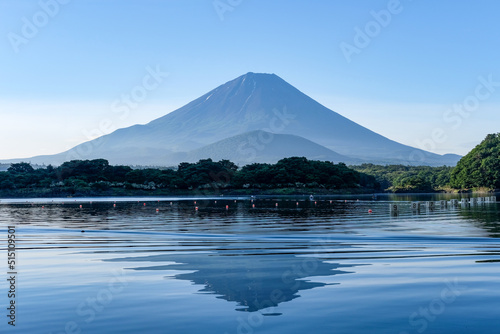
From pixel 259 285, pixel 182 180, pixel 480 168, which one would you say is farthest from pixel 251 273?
pixel 480 168

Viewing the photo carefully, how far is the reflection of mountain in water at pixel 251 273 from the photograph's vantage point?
1507cm

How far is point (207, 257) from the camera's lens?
22922 millimetres

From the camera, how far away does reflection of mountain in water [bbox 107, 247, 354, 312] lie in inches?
593

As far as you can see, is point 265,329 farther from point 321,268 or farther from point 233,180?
point 233,180

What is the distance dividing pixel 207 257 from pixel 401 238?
39.6 feet

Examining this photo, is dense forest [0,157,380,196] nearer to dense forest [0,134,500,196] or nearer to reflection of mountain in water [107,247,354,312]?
dense forest [0,134,500,196]

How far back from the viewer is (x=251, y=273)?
1844cm

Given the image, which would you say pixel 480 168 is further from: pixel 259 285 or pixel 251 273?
pixel 259 285

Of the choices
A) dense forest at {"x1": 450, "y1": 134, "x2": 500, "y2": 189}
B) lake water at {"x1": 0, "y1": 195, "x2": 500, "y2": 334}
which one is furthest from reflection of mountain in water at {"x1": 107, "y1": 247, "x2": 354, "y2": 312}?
dense forest at {"x1": 450, "y1": 134, "x2": 500, "y2": 189}

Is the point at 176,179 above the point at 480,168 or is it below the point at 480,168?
below

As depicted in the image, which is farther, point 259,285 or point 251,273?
point 251,273

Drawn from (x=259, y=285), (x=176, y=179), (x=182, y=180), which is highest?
(x=176, y=179)

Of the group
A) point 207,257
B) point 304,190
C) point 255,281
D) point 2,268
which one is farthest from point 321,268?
point 304,190

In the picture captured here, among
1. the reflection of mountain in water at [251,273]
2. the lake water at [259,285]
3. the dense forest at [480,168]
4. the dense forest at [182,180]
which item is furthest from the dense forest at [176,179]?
the reflection of mountain in water at [251,273]
